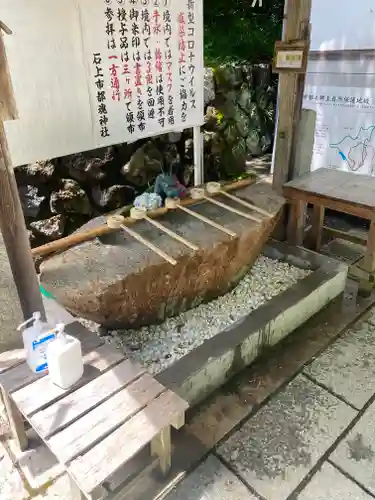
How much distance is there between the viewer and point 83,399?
2.01 m

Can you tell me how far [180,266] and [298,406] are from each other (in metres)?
1.26

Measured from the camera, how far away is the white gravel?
10.2ft

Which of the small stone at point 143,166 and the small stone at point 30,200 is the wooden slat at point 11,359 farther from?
the small stone at point 143,166

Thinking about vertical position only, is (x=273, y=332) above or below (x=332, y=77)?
below

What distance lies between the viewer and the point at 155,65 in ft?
11.5

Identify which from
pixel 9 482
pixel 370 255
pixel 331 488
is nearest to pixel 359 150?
pixel 370 255

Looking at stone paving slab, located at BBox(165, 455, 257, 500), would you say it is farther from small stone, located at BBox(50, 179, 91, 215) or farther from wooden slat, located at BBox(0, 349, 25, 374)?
small stone, located at BBox(50, 179, 91, 215)

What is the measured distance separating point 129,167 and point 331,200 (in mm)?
3142

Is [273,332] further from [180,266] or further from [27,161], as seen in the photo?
[27,161]

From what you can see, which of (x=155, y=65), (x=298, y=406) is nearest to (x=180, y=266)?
(x=298, y=406)

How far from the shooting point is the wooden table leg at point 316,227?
14.8 ft

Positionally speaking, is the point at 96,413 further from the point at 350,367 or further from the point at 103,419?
the point at 350,367

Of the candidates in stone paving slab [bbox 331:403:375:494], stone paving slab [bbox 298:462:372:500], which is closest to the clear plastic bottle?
stone paving slab [bbox 298:462:372:500]

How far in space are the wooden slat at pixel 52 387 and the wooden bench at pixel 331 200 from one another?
2.61 metres
